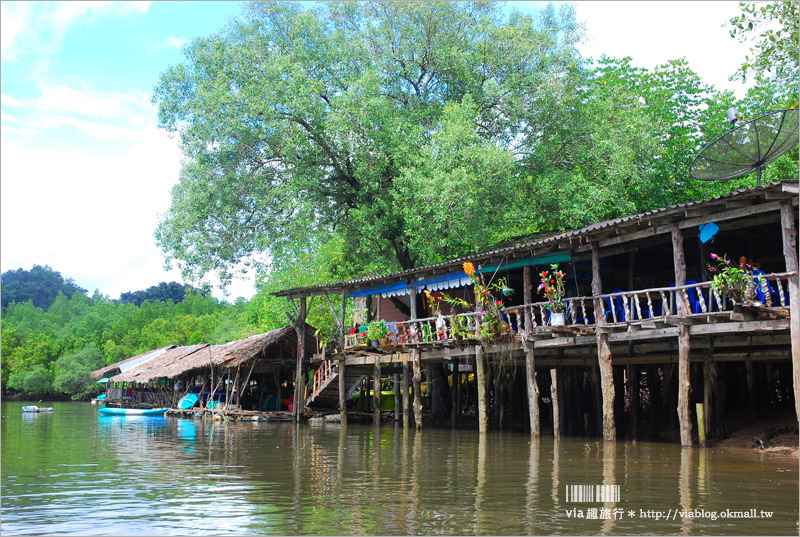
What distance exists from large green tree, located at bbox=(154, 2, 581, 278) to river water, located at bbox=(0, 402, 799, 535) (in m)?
9.55

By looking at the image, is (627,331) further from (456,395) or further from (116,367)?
(116,367)

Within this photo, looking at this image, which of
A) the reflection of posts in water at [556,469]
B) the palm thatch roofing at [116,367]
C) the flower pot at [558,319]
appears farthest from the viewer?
the palm thatch roofing at [116,367]

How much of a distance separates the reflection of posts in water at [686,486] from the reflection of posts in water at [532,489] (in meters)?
1.44

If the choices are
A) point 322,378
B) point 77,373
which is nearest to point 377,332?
point 322,378

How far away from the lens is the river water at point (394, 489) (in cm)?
738

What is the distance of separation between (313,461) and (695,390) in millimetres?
9968

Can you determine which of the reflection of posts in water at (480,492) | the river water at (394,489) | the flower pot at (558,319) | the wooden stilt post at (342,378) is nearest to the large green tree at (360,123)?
the wooden stilt post at (342,378)

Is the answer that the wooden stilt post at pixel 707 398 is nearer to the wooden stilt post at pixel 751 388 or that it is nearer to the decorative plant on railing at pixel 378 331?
the wooden stilt post at pixel 751 388

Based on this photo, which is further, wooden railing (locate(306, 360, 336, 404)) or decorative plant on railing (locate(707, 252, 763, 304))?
wooden railing (locate(306, 360, 336, 404))

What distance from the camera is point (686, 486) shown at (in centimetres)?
964

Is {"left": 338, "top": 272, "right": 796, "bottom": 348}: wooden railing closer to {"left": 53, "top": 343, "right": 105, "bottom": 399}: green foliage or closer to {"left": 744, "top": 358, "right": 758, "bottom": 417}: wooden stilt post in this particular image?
{"left": 744, "top": 358, "right": 758, "bottom": 417}: wooden stilt post

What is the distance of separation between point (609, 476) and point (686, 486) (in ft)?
3.85

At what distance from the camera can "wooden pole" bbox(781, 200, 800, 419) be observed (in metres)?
11.9

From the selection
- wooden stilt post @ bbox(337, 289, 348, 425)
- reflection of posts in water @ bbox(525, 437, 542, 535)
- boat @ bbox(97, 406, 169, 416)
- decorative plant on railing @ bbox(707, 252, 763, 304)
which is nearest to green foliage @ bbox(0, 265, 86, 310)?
boat @ bbox(97, 406, 169, 416)
